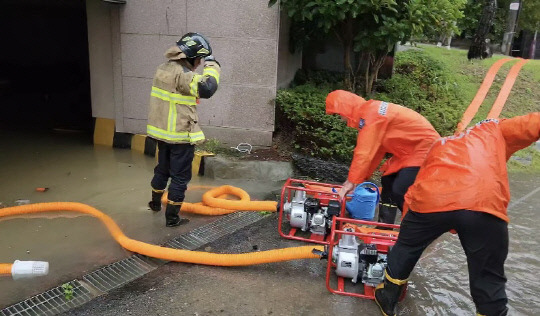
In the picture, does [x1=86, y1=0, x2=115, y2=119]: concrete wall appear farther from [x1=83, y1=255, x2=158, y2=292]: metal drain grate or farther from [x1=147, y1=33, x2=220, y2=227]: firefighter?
[x1=83, y1=255, x2=158, y2=292]: metal drain grate

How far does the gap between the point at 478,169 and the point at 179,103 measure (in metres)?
2.63

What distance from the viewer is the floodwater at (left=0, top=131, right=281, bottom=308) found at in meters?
3.65

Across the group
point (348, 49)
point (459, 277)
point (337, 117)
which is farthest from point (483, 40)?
point (459, 277)

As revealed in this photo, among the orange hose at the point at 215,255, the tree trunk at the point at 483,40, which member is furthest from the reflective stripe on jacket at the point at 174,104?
the tree trunk at the point at 483,40

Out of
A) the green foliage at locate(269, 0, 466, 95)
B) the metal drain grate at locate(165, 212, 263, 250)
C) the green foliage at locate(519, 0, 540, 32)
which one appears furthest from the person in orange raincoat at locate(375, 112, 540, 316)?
the green foliage at locate(519, 0, 540, 32)

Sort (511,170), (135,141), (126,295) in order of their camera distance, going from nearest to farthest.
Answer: (126,295)
(511,170)
(135,141)

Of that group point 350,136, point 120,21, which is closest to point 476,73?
point 350,136

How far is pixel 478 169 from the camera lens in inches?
98.3

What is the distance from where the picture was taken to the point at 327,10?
5.68 meters

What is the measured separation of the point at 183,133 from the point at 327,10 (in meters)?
2.78

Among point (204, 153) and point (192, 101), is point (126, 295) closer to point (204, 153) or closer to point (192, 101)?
point (192, 101)

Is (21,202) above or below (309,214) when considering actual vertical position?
below

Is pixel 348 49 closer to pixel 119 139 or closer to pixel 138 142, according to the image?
pixel 138 142

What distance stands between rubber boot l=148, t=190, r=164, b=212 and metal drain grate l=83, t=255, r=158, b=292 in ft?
3.00
